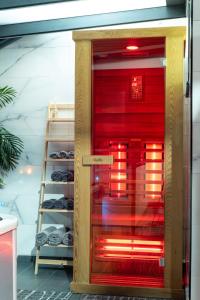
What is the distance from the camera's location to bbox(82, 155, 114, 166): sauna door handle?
13.8ft

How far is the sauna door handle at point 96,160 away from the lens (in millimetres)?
4219

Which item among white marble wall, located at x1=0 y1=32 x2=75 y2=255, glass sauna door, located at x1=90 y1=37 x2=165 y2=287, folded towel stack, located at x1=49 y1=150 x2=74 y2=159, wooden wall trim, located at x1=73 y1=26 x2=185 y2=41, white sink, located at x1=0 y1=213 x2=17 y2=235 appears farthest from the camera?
white marble wall, located at x1=0 y1=32 x2=75 y2=255

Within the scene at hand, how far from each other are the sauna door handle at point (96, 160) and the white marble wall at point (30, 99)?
132cm

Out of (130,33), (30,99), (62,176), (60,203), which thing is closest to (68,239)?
(60,203)

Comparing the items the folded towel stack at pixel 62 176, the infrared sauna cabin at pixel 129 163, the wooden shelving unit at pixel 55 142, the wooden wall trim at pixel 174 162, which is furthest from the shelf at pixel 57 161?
the wooden wall trim at pixel 174 162

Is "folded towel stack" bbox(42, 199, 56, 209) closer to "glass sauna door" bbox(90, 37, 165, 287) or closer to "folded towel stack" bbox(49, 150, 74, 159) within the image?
"folded towel stack" bbox(49, 150, 74, 159)

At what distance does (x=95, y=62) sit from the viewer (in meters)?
4.36

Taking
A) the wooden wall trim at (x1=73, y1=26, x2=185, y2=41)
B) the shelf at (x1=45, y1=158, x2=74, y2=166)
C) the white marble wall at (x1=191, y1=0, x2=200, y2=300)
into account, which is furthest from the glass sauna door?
the white marble wall at (x1=191, y1=0, x2=200, y2=300)

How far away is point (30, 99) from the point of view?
5.43 meters

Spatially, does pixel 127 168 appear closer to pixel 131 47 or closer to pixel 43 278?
pixel 131 47

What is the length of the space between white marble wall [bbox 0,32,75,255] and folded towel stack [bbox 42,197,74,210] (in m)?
0.32

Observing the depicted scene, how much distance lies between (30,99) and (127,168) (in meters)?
1.80

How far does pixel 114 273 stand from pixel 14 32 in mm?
3048

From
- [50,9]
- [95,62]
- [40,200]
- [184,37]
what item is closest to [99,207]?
[40,200]
